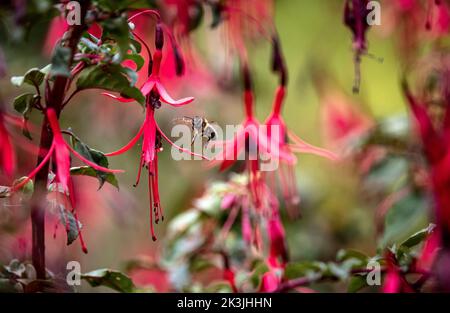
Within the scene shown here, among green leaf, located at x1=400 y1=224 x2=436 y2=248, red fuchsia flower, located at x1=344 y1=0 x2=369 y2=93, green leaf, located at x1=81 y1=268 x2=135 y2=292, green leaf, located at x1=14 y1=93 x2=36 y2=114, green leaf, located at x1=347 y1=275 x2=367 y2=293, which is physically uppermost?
red fuchsia flower, located at x1=344 y1=0 x2=369 y2=93

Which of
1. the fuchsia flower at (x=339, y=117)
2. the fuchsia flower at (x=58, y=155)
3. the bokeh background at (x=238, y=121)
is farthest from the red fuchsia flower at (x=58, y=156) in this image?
the fuchsia flower at (x=339, y=117)

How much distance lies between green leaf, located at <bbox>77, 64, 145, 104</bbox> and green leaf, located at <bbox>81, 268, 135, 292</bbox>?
17 centimetres

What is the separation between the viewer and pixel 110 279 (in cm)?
63

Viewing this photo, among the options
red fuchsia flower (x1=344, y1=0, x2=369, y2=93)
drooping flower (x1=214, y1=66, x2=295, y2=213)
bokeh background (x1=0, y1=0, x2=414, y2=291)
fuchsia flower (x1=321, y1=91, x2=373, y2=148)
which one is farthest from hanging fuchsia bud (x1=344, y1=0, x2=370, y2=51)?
fuchsia flower (x1=321, y1=91, x2=373, y2=148)

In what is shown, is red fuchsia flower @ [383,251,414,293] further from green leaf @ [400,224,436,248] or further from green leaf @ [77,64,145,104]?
green leaf @ [77,64,145,104]

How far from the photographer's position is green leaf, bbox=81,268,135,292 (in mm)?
611

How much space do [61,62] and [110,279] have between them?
23 cm

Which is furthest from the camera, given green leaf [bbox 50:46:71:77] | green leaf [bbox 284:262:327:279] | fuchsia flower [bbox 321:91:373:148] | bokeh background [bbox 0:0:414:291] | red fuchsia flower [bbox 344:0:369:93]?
fuchsia flower [bbox 321:91:373:148]

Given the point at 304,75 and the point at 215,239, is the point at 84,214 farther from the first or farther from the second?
the point at 304,75

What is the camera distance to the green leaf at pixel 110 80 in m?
0.50

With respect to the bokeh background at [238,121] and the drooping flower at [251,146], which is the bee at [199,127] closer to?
the drooping flower at [251,146]
